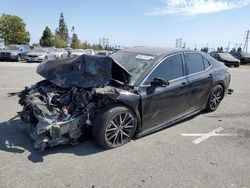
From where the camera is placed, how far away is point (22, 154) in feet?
14.3

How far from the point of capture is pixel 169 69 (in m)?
5.44

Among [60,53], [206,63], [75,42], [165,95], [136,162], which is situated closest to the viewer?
[136,162]

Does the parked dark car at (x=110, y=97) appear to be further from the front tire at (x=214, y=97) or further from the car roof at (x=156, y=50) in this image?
the front tire at (x=214, y=97)

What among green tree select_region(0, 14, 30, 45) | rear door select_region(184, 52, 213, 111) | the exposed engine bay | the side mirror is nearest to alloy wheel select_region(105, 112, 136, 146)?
the exposed engine bay

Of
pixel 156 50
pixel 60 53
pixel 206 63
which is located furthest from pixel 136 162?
pixel 60 53

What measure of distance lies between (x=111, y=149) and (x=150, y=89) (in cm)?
119

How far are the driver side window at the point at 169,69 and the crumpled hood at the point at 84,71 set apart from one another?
526 mm

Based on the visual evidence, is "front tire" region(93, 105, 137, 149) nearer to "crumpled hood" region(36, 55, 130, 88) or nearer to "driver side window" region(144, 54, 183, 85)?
"crumpled hood" region(36, 55, 130, 88)

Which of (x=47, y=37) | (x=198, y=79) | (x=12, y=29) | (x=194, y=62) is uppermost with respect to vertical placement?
(x=12, y=29)

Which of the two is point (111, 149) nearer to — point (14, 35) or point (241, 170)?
point (241, 170)

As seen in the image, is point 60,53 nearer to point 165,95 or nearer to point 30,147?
point 165,95

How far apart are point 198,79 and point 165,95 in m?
1.20

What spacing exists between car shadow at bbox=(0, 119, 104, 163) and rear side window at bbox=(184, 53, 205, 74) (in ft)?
8.35

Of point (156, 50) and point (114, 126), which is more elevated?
point (156, 50)
